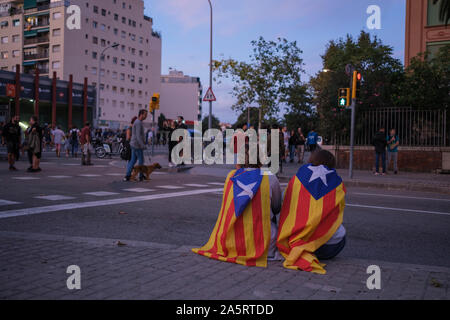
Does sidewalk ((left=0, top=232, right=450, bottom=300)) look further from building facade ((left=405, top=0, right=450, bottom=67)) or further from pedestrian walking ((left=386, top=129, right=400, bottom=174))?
building facade ((left=405, top=0, right=450, bottom=67))

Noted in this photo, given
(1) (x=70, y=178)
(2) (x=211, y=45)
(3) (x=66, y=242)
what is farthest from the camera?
(2) (x=211, y=45)

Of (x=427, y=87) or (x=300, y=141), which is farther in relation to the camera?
(x=300, y=141)

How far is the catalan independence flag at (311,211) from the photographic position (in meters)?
4.10

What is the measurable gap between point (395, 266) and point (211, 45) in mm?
20164

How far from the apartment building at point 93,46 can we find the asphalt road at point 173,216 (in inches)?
2358

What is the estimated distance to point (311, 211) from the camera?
4.12m

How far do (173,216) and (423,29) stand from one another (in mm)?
23176

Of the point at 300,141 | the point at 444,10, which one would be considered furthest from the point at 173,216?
the point at 300,141

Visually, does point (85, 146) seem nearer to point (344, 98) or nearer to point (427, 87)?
point (344, 98)

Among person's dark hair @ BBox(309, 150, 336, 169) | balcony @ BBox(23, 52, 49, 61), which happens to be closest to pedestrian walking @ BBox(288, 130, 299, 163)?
person's dark hair @ BBox(309, 150, 336, 169)

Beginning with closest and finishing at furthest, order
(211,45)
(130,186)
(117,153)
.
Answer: (130,186), (211,45), (117,153)

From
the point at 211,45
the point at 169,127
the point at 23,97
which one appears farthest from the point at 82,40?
the point at 169,127
